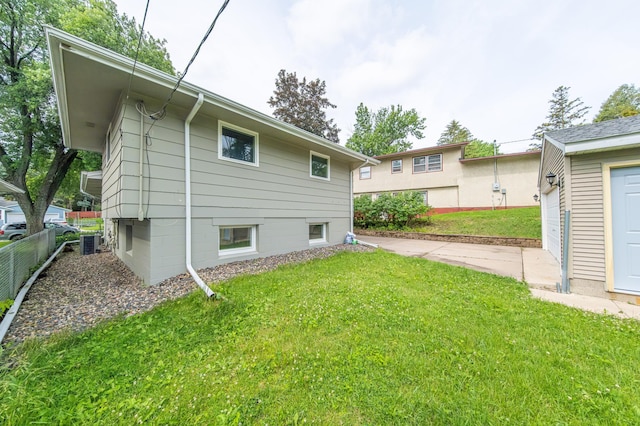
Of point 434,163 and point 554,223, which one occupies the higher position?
point 434,163

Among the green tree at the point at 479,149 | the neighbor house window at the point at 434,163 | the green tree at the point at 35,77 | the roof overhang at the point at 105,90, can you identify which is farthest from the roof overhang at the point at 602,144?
the green tree at the point at 479,149

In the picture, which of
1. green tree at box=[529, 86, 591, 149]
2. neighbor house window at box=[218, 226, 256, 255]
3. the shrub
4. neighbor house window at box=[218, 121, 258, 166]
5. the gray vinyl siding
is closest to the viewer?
the gray vinyl siding

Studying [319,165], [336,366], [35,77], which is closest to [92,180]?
[35,77]

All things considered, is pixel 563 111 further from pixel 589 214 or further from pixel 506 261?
pixel 589 214

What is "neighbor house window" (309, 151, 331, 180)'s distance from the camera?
719 centimetres

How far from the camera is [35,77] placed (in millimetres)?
8070

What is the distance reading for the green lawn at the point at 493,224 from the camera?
30.3ft

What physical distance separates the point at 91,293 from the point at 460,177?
674 inches

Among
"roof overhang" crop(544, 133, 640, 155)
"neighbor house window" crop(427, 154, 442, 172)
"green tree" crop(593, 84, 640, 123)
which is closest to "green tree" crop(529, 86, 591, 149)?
"green tree" crop(593, 84, 640, 123)

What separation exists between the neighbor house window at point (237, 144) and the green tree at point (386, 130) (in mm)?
22188

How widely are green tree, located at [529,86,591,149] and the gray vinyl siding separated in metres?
34.5

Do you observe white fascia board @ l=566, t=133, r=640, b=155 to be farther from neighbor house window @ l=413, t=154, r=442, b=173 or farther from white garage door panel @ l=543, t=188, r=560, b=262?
neighbor house window @ l=413, t=154, r=442, b=173

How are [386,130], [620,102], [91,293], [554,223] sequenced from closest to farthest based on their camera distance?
[91,293]
[554,223]
[620,102]
[386,130]

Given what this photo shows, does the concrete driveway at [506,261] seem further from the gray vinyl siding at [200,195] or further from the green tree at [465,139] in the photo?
the green tree at [465,139]
